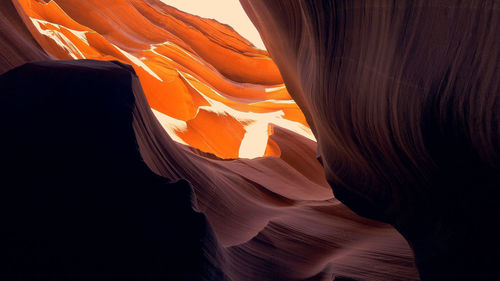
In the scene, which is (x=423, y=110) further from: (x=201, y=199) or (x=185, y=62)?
(x=185, y=62)

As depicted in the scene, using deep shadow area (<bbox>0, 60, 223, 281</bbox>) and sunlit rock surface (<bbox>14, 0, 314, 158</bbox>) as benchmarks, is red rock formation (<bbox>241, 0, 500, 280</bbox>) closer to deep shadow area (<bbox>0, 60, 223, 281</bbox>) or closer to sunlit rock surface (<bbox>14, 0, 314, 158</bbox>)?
deep shadow area (<bbox>0, 60, 223, 281</bbox>)

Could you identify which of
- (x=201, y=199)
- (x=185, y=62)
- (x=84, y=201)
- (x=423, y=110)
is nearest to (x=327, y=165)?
(x=201, y=199)

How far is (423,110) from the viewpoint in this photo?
1527mm

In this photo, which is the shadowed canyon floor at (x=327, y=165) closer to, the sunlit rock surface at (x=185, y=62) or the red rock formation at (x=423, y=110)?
the red rock formation at (x=423, y=110)

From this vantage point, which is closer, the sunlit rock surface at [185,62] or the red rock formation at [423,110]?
the red rock formation at [423,110]

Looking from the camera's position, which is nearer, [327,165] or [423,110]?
[423,110]

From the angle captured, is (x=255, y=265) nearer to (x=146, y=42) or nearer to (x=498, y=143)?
(x=498, y=143)

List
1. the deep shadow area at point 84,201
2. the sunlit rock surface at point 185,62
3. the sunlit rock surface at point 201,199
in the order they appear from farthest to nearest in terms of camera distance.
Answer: the sunlit rock surface at point 185,62 → the sunlit rock surface at point 201,199 → the deep shadow area at point 84,201

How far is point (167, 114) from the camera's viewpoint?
7.16 metres

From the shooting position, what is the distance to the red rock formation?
130 centimetres

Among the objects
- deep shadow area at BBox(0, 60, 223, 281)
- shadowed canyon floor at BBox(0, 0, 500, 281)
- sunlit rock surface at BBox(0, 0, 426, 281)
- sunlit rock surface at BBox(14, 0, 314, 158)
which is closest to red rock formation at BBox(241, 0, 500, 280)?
shadowed canyon floor at BBox(0, 0, 500, 281)

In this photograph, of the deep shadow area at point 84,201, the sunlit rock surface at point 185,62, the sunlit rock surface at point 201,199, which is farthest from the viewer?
the sunlit rock surface at point 185,62

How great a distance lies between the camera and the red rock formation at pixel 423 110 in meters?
1.30

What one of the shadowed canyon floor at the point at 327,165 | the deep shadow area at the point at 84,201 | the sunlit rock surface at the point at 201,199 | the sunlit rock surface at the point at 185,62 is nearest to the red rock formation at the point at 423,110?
the shadowed canyon floor at the point at 327,165
